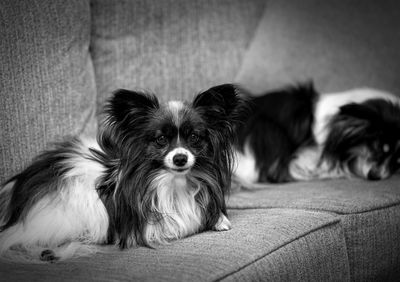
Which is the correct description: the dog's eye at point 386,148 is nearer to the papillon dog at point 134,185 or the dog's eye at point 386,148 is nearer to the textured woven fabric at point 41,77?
the papillon dog at point 134,185

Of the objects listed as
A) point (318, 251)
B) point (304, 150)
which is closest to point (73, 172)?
point (318, 251)

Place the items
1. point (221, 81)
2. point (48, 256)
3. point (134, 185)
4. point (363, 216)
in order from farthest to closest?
point (221, 81)
point (363, 216)
point (134, 185)
point (48, 256)

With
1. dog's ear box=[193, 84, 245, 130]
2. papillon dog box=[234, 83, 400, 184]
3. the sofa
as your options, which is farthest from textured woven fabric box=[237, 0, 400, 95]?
dog's ear box=[193, 84, 245, 130]

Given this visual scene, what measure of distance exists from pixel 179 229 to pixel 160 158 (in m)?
0.33

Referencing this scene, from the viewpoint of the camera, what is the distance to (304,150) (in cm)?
343

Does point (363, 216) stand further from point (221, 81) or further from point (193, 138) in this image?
point (221, 81)

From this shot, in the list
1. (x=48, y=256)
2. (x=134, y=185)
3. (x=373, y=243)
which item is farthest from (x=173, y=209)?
(x=373, y=243)

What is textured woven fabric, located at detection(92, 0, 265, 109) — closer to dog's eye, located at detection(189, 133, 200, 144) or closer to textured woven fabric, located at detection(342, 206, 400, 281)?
dog's eye, located at detection(189, 133, 200, 144)

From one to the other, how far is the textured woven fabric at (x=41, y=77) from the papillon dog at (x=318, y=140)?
3.62 ft

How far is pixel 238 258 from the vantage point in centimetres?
188

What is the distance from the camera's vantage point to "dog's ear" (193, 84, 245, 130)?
7.39 feet

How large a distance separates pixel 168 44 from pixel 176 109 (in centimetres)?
119

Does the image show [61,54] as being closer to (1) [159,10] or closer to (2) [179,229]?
(1) [159,10]

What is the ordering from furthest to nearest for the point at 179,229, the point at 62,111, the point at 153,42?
the point at 153,42 < the point at 62,111 < the point at 179,229
